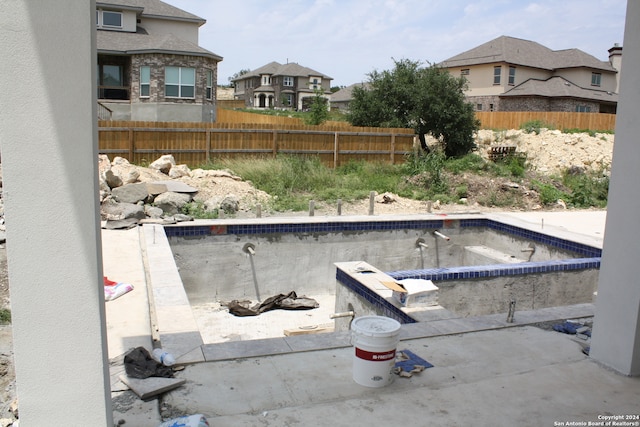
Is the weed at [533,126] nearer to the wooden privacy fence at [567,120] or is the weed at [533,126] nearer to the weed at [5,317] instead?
the wooden privacy fence at [567,120]

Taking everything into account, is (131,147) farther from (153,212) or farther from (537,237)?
(537,237)

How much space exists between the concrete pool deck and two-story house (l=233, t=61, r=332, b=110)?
61.1m

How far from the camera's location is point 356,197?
15664mm

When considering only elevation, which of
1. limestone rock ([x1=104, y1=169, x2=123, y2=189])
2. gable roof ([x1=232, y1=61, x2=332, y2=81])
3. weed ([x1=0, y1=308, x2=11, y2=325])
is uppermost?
gable roof ([x1=232, y1=61, x2=332, y2=81])

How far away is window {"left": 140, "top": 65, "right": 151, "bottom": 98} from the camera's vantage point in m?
26.3

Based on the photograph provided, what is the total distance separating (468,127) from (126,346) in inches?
798

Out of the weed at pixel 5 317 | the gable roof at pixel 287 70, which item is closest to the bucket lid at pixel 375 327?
the weed at pixel 5 317

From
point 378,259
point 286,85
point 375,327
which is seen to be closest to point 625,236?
point 375,327

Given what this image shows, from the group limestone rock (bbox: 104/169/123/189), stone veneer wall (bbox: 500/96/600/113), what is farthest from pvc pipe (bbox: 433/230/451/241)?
stone veneer wall (bbox: 500/96/600/113)

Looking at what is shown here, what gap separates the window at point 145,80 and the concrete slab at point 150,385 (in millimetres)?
24236

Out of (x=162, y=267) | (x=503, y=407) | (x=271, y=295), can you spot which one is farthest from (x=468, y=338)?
(x=271, y=295)

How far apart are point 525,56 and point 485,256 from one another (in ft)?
110

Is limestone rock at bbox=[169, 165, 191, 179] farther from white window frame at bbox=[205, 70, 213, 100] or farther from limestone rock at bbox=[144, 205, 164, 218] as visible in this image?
white window frame at bbox=[205, 70, 213, 100]

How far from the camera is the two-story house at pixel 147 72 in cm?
2617
